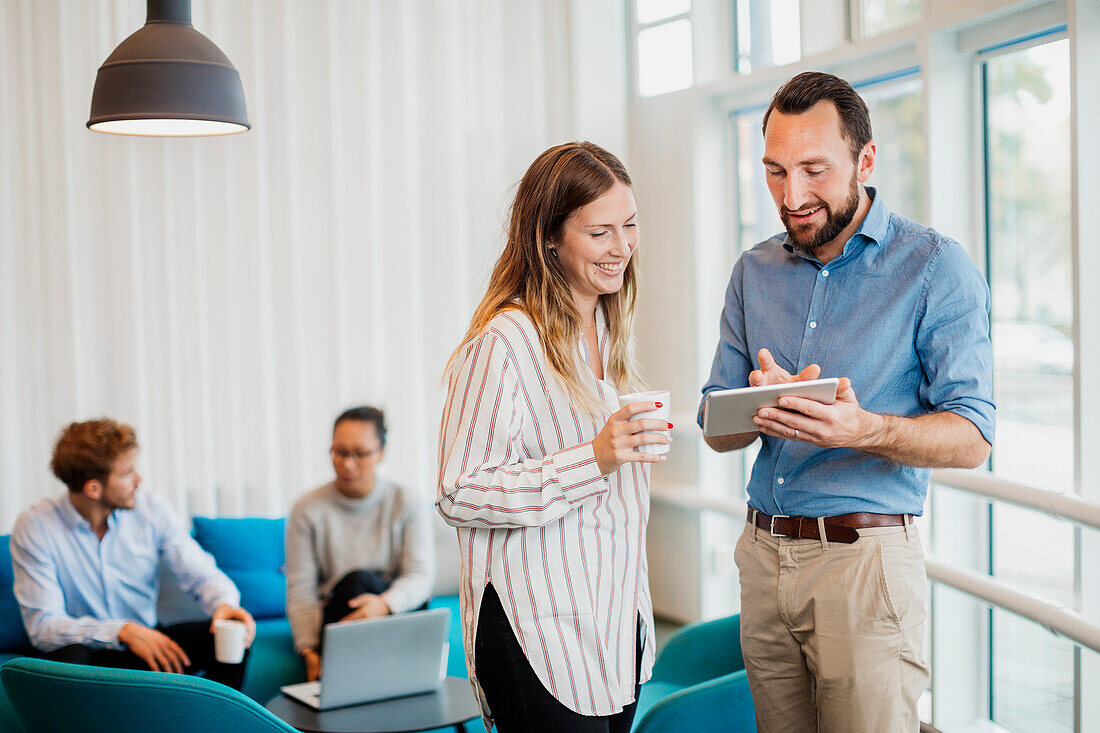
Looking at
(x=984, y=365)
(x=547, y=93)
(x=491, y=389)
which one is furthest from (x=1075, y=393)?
(x=547, y=93)

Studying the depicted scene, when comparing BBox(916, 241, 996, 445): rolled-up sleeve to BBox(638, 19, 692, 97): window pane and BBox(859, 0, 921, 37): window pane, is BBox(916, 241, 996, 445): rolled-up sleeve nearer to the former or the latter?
BBox(859, 0, 921, 37): window pane

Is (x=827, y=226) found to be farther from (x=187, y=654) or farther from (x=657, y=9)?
(x=657, y=9)

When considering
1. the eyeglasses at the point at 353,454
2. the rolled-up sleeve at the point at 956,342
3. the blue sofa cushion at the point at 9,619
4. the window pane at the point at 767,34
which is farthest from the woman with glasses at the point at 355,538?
the window pane at the point at 767,34

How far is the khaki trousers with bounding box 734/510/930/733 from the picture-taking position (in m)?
1.74

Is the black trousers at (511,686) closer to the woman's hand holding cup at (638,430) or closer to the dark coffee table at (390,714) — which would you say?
the woman's hand holding cup at (638,430)

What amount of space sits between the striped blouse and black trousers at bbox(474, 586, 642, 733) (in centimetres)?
1

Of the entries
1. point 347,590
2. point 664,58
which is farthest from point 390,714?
point 664,58

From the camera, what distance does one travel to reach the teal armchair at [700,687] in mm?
2232

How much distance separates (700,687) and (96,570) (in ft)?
6.47

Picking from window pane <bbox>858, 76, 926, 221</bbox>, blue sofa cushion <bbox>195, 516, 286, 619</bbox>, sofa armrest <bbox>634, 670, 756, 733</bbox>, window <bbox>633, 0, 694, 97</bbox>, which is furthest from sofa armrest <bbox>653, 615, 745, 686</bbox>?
window <bbox>633, 0, 694, 97</bbox>

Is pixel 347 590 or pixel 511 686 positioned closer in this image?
pixel 511 686

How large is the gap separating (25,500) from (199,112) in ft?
7.13

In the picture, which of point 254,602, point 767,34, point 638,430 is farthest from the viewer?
point 767,34

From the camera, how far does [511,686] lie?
1545mm
